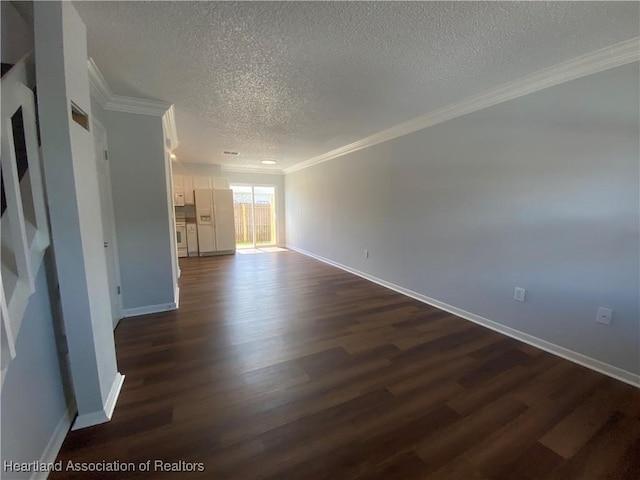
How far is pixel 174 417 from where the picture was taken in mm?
1538

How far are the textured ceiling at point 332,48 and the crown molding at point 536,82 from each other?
0.09 m

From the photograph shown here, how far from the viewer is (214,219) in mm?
6566

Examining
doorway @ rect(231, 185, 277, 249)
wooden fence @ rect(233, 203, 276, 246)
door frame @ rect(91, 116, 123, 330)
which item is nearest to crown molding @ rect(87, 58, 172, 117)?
door frame @ rect(91, 116, 123, 330)

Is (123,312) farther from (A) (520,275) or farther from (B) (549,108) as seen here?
(B) (549,108)

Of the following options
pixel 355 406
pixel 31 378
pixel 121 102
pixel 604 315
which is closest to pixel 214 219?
pixel 121 102

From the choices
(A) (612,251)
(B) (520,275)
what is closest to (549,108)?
(A) (612,251)

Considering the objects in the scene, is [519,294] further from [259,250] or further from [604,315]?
[259,250]

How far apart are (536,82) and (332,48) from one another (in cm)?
180

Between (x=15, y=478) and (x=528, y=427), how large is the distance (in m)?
Answer: 2.46

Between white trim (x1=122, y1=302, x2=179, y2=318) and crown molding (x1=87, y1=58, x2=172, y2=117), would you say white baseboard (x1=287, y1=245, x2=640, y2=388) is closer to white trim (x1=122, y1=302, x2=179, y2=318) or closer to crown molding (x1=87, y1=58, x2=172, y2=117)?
white trim (x1=122, y1=302, x2=179, y2=318)

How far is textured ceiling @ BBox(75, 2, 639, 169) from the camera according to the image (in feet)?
4.81

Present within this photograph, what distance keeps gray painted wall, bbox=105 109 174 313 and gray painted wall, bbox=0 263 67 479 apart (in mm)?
1639

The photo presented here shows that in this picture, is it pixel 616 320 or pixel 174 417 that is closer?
pixel 174 417

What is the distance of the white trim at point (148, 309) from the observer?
290 cm
